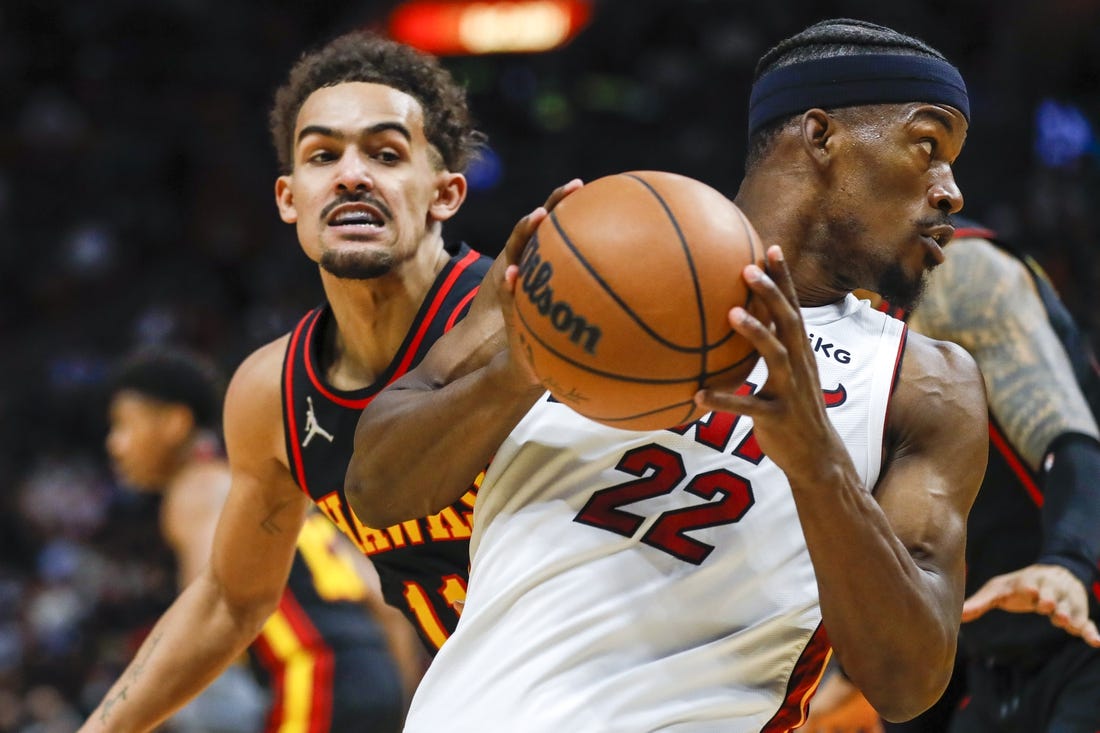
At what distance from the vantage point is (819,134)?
2.75 metres

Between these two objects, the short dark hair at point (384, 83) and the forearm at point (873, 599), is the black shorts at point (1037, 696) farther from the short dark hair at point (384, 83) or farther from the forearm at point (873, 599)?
the short dark hair at point (384, 83)

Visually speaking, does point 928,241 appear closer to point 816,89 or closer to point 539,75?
point 816,89

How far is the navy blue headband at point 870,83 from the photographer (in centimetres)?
270

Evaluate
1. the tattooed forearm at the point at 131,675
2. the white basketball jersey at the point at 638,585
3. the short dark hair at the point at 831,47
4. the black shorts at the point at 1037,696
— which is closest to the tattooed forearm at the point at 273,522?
the tattooed forearm at the point at 131,675

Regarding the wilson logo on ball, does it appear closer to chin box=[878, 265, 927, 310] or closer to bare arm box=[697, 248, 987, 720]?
bare arm box=[697, 248, 987, 720]

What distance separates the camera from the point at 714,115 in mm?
11984

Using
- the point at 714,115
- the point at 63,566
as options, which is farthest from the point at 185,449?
the point at 714,115

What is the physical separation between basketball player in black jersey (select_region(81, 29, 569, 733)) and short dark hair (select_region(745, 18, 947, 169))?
991mm

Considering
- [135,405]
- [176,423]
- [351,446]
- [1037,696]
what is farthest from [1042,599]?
[135,405]

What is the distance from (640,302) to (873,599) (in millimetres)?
612

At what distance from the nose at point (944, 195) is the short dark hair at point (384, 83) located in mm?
1605

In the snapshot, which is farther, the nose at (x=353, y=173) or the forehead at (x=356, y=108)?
the forehead at (x=356, y=108)

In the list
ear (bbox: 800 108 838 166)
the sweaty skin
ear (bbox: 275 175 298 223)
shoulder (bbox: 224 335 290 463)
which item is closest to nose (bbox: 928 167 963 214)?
the sweaty skin

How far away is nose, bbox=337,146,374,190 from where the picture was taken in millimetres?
3500
